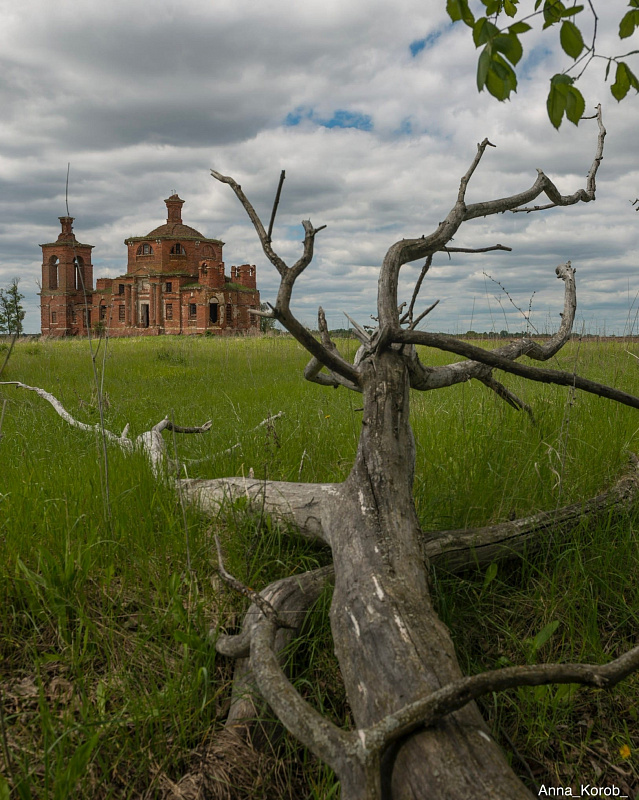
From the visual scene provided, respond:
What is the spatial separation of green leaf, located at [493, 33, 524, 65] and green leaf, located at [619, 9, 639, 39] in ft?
1.94

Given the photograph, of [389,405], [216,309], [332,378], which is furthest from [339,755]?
[216,309]

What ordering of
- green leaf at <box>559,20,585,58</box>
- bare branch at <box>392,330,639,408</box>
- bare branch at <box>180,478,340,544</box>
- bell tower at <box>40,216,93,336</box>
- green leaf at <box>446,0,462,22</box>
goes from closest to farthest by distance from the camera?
green leaf at <box>559,20,585,58</box> < green leaf at <box>446,0,462,22</box> < bare branch at <box>392,330,639,408</box> < bare branch at <box>180,478,340,544</box> < bell tower at <box>40,216,93,336</box>

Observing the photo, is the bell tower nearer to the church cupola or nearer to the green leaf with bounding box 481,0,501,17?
the church cupola

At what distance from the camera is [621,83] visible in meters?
1.68

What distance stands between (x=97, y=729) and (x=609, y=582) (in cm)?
→ 241

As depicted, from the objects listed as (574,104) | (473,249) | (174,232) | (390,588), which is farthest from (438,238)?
(174,232)

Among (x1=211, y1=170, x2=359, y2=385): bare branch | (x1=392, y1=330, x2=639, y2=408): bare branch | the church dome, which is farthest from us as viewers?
the church dome

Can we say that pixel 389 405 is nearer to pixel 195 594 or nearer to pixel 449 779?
pixel 195 594

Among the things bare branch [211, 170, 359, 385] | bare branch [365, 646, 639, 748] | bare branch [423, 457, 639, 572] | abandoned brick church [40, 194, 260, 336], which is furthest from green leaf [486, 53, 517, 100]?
abandoned brick church [40, 194, 260, 336]

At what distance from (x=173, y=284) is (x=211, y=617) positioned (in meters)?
51.6

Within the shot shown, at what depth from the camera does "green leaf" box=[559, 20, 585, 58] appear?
1468 millimetres

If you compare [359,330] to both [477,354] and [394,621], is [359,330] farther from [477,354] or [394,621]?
[394,621]

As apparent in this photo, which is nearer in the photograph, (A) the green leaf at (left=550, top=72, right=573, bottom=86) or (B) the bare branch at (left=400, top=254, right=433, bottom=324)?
(A) the green leaf at (left=550, top=72, right=573, bottom=86)

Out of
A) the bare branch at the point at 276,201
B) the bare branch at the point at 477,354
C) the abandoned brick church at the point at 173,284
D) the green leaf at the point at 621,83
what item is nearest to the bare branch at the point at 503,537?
the bare branch at the point at 477,354
